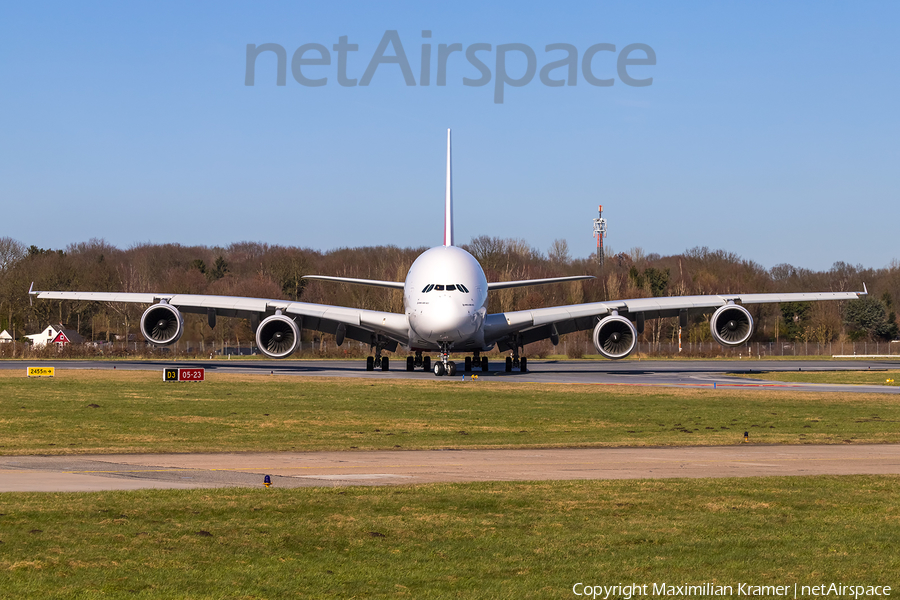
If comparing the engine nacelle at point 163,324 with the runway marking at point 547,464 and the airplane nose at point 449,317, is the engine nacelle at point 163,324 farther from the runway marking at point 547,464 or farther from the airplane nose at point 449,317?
the runway marking at point 547,464

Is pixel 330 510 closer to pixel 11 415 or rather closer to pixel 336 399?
pixel 11 415

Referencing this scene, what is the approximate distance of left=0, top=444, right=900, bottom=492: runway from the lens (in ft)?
47.4

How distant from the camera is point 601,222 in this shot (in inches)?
6127

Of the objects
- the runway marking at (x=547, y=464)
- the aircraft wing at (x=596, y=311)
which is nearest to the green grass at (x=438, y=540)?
the runway marking at (x=547, y=464)

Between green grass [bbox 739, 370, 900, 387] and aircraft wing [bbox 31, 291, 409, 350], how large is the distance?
18.1 m

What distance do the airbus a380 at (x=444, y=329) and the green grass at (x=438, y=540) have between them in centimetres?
2817

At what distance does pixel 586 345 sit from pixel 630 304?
3934 cm

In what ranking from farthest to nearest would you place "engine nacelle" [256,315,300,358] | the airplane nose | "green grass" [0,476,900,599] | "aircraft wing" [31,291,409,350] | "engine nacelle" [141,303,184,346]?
"engine nacelle" [141,303,184,346] < "aircraft wing" [31,291,409,350] < "engine nacelle" [256,315,300,358] < the airplane nose < "green grass" [0,476,900,599]

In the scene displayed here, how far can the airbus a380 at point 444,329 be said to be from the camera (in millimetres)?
41938

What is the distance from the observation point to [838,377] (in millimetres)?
47062

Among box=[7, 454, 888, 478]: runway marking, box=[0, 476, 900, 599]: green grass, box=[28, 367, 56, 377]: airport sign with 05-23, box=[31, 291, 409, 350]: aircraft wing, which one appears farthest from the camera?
box=[31, 291, 409, 350]: aircraft wing

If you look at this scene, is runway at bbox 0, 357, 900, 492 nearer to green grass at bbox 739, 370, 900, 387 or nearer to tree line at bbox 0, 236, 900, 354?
green grass at bbox 739, 370, 900, 387

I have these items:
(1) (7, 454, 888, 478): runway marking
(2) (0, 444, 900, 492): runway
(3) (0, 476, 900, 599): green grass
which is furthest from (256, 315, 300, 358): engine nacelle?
(3) (0, 476, 900, 599): green grass

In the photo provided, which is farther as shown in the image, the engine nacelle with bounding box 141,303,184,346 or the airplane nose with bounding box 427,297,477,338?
the engine nacelle with bounding box 141,303,184,346
